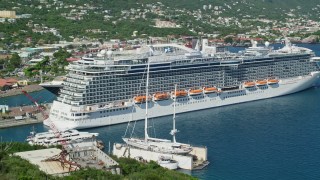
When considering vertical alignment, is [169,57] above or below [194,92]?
above

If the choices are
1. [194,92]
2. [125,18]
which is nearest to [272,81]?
[194,92]

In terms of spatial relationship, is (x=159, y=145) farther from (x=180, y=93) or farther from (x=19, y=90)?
(x=19, y=90)

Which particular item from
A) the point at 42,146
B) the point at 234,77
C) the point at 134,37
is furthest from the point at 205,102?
the point at 134,37

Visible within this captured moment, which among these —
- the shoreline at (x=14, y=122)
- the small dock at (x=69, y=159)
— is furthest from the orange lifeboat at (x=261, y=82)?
the small dock at (x=69, y=159)

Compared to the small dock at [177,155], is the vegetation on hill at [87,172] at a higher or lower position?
higher

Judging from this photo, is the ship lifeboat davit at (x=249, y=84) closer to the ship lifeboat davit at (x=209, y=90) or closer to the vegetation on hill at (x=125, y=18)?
the ship lifeboat davit at (x=209, y=90)

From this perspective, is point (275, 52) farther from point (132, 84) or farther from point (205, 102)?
point (132, 84)

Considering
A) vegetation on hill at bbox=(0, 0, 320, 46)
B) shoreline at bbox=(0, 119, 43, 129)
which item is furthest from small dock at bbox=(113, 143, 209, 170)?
vegetation on hill at bbox=(0, 0, 320, 46)
